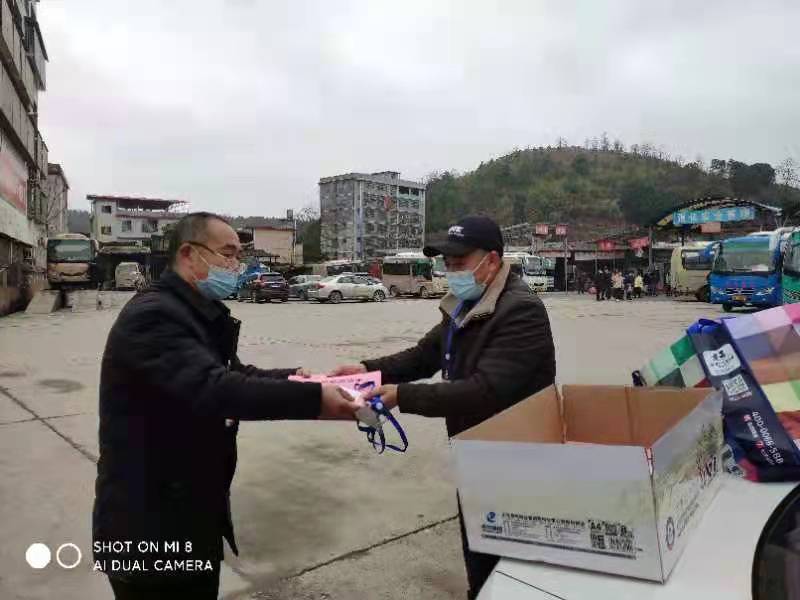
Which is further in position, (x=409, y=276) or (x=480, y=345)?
(x=409, y=276)

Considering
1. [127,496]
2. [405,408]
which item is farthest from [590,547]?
[127,496]

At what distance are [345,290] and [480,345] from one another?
26.8m

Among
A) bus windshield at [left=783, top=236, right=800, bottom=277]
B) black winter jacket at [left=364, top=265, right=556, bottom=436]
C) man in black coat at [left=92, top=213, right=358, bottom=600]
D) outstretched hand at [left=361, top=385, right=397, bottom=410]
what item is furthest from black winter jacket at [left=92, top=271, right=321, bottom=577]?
bus windshield at [left=783, top=236, right=800, bottom=277]

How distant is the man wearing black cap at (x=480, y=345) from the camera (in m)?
1.91

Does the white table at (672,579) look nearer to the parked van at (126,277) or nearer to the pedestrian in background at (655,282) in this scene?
the pedestrian in background at (655,282)

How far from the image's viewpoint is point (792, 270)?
13.9 metres

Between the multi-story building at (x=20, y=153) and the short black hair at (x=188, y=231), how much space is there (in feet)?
63.9

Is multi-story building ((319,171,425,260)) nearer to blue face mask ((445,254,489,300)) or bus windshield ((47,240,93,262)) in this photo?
bus windshield ((47,240,93,262))

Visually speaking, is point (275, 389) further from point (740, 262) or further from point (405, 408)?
point (740, 262)

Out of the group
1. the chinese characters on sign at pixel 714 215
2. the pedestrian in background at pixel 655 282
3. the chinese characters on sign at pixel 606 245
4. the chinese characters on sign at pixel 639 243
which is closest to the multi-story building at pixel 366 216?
the chinese characters on sign at pixel 606 245

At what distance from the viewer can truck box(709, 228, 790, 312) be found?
64.3 ft

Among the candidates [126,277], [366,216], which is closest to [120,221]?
[366,216]

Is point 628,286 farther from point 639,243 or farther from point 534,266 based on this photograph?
point 639,243

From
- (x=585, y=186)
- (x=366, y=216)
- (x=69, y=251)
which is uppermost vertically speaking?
(x=585, y=186)
